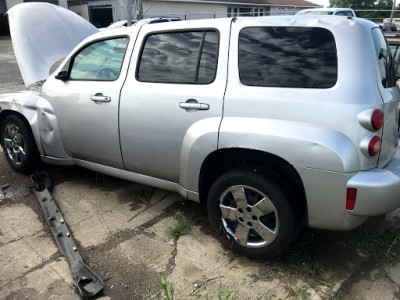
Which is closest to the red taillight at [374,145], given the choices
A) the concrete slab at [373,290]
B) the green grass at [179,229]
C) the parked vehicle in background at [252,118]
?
the parked vehicle in background at [252,118]

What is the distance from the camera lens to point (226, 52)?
277 centimetres

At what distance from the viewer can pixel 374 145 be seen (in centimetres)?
234

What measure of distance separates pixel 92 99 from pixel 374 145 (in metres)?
2.45

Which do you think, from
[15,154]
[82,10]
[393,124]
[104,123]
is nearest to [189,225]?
[104,123]

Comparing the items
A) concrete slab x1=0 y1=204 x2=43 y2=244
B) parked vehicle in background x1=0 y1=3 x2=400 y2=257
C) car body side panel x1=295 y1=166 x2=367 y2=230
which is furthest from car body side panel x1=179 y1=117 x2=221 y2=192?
concrete slab x1=0 y1=204 x2=43 y2=244

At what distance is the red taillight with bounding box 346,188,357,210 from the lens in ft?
7.62

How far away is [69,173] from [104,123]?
1441mm

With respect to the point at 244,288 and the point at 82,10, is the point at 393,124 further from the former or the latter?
the point at 82,10

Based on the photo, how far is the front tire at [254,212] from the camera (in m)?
2.55

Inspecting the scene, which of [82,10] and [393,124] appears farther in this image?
[82,10]

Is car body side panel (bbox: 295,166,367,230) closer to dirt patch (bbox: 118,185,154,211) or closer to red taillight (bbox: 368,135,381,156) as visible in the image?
red taillight (bbox: 368,135,381,156)

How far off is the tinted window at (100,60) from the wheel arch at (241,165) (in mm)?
1277

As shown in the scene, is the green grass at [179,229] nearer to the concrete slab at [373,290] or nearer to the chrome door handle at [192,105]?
the chrome door handle at [192,105]

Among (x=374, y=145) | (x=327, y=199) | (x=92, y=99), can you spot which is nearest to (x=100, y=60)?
(x=92, y=99)
